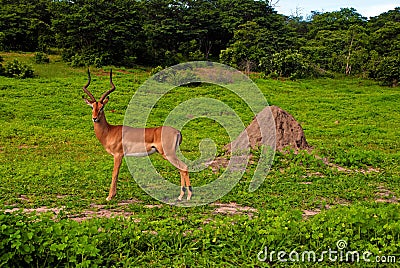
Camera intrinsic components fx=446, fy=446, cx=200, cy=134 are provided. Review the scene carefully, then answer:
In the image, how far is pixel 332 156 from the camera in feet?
35.1

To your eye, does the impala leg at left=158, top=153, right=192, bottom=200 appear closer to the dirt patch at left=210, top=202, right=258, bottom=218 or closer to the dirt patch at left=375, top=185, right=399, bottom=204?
the dirt patch at left=210, top=202, right=258, bottom=218

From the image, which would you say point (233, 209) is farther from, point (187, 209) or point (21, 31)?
point (21, 31)

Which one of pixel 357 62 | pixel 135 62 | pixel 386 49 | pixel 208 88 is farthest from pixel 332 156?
pixel 386 49

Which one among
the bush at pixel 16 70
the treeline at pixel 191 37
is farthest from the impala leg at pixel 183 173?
the treeline at pixel 191 37

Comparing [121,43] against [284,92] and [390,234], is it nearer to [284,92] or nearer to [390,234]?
[284,92]

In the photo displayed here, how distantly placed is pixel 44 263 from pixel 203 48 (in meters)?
38.9

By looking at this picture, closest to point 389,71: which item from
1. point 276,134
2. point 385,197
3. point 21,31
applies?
point 276,134

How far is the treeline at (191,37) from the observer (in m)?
29.4

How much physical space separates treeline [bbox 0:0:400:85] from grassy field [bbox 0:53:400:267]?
13.0 metres

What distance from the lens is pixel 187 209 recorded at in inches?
273

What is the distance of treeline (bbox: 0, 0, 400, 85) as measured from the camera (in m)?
29.4

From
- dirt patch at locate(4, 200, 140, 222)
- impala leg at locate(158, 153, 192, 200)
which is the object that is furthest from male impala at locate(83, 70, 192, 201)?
dirt patch at locate(4, 200, 140, 222)

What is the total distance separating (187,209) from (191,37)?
3479cm

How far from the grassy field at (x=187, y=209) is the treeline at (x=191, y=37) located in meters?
13.0
